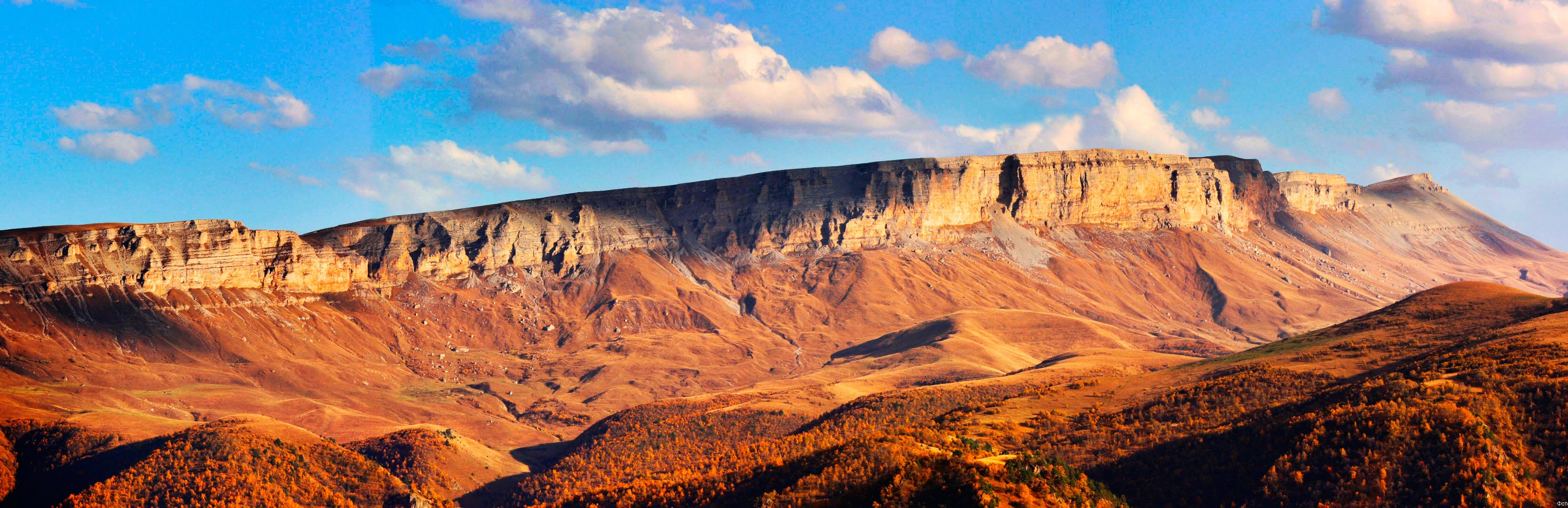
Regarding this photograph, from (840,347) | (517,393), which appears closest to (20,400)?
(517,393)

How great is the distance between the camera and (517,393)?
156250 millimetres

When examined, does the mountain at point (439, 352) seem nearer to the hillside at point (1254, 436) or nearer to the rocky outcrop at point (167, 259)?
the rocky outcrop at point (167, 259)

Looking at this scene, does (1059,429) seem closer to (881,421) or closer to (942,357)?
(881,421)

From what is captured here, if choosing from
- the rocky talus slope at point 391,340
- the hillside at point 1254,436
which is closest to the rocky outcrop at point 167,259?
the rocky talus slope at point 391,340

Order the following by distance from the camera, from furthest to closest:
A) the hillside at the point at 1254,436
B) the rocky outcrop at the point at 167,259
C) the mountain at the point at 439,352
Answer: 1. the rocky outcrop at the point at 167,259
2. the mountain at the point at 439,352
3. the hillside at the point at 1254,436

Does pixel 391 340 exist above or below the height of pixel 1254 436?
below

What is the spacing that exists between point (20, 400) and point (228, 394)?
2407cm

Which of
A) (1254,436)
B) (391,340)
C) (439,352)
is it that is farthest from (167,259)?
(1254,436)

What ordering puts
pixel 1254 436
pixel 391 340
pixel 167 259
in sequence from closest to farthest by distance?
pixel 1254 436, pixel 167 259, pixel 391 340

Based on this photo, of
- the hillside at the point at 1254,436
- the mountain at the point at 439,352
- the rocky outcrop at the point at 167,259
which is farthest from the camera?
the rocky outcrop at the point at 167,259

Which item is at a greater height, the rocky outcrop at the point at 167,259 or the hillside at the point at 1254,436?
the rocky outcrop at the point at 167,259

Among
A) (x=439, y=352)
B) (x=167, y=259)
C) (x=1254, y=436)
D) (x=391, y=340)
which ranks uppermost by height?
(x=167, y=259)

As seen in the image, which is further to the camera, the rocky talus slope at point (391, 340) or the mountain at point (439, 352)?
the rocky talus slope at point (391, 340)

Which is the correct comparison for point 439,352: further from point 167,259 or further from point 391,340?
point 167,259
